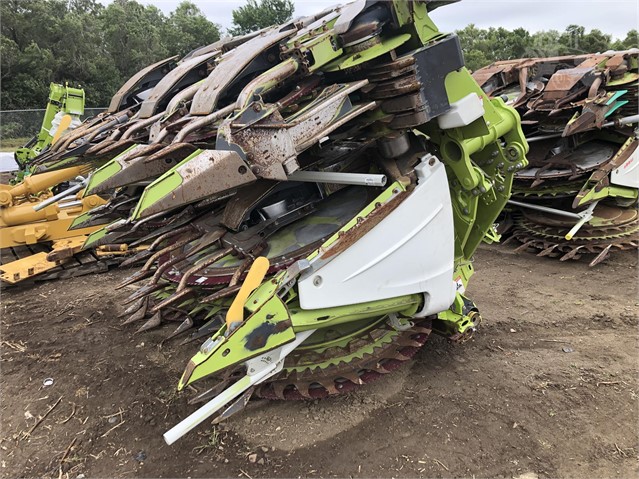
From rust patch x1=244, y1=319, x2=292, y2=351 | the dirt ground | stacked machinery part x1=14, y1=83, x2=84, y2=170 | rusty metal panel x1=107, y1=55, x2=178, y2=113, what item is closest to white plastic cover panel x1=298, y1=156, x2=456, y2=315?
rust patch x1=244, y1=319, x2=292, y2=351

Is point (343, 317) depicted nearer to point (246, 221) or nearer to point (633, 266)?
point (246, 221)

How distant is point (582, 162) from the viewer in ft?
18.9

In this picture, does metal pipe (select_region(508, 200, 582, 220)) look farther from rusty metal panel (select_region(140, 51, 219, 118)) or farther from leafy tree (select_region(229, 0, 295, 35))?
leafy tree (select_region(229, 0, 295, 35))

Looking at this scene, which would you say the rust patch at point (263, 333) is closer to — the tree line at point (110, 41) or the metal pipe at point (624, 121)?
the metal pipe at point (624, 121)

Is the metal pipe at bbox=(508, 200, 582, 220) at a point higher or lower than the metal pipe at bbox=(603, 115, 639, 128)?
lower

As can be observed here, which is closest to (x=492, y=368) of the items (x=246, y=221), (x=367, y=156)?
(x=367, y=156)

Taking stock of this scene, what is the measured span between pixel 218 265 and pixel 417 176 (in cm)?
128

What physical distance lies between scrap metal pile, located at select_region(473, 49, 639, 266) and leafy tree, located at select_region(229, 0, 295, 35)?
1167 inches

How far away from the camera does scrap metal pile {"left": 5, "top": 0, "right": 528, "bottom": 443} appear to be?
2.13 m

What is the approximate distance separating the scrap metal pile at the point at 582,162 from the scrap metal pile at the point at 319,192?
2997 mm

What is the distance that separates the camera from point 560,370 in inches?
133

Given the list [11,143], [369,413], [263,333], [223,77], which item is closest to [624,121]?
[369,413]

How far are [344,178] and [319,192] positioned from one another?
0.54 m

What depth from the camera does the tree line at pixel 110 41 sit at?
25.2 m
